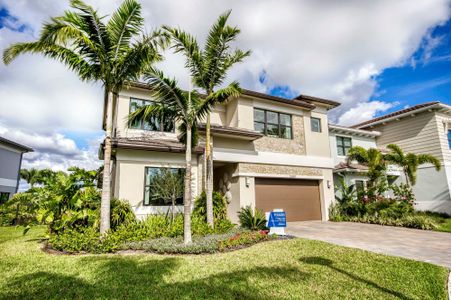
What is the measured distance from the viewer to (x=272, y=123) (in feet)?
53.6

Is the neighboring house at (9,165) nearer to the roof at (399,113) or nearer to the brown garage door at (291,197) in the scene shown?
the brown garage door at (291,197)

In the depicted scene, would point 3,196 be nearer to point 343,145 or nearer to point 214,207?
point 214,207

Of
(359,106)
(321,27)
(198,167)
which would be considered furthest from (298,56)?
(359,106)

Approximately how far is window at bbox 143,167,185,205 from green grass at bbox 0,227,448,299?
13.7 ft

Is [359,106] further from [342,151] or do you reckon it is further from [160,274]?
[160,274]

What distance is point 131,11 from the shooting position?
8945 mm

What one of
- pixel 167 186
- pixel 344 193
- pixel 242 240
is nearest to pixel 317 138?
pixel 344 193

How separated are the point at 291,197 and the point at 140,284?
40.7 feet

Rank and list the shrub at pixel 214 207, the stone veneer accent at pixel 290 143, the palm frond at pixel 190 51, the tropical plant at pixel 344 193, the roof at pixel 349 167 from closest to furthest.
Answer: the palm frond at pixel 190 51 < the shrub at pixel 214 207 < the stone veneer accent at pixel 290 143 < the tropical plant at pixel 344 193 < the roof at pixel 349 167

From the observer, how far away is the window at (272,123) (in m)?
15.9

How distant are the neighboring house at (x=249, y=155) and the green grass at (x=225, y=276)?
17.2ft

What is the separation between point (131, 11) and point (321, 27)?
8035 mm

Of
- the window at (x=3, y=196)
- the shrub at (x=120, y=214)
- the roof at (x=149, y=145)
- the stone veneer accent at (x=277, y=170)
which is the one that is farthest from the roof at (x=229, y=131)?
the window at (x=3, y=196)

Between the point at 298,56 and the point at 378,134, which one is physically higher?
the point at 298,56
